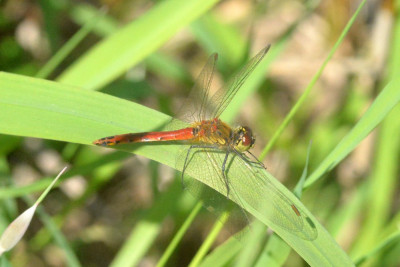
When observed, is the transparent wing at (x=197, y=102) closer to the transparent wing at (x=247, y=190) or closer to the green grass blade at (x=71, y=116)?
the transparent wing at (x=247, y=190)

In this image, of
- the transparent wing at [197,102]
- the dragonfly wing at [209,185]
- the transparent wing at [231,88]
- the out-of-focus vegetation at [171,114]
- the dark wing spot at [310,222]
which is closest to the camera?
the dark wing spot at [310,222]

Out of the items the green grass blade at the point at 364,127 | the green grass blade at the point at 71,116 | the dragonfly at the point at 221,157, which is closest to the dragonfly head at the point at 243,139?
the dragonfly at the point at 221,157

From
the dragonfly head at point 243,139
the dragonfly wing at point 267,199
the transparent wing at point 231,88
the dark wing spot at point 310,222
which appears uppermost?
the transparent wing at point 231,88

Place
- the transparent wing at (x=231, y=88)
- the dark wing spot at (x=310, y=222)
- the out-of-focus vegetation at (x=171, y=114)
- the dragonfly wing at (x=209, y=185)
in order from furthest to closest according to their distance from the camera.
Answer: the transparent wing at (x=231, y=88) → the dragonfly wing at (x=209, y=185) → the out-of-focus vegetation at (x=171, y=114) → the dark wing spot at (x=310, y=222)

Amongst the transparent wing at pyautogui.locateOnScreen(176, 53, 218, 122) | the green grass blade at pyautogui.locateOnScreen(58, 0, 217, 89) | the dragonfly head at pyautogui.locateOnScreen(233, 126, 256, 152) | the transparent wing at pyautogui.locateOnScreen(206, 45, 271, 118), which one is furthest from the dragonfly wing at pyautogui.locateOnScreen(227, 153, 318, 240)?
the green grass blade at pyautogui.locateOnScreen(58, 0, 217, 89)

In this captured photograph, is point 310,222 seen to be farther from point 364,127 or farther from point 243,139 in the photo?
point 243,139
